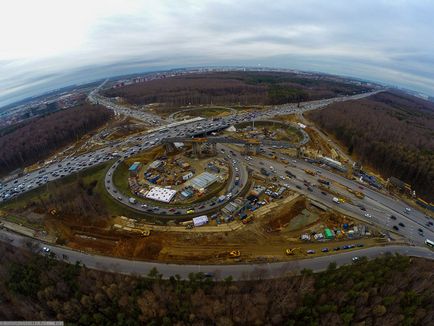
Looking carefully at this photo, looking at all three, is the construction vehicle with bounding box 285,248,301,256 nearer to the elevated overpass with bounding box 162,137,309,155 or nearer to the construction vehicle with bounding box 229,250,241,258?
the construction vehicle with bounding box 229,250,241,258

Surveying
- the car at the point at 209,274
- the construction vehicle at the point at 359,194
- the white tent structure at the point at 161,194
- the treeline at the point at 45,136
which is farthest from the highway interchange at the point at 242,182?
the treeline at the point at 45,136

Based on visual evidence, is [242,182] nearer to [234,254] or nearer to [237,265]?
[234,254]

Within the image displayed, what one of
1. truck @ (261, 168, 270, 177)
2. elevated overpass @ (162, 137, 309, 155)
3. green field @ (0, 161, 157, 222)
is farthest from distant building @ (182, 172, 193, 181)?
truck @ (261, 168, 270, 177)

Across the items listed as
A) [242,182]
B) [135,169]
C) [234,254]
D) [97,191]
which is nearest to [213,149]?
[242,182]

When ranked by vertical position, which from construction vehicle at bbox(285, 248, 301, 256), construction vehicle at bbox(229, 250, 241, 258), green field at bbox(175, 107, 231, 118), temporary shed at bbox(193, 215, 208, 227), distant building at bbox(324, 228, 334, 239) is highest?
green field at bbox(175, 107, 231, 118)

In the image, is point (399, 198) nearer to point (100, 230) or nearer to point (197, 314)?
point (197, 314)

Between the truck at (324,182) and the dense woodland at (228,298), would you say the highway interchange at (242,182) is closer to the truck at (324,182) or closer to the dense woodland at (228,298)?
the truck at (324,182)
